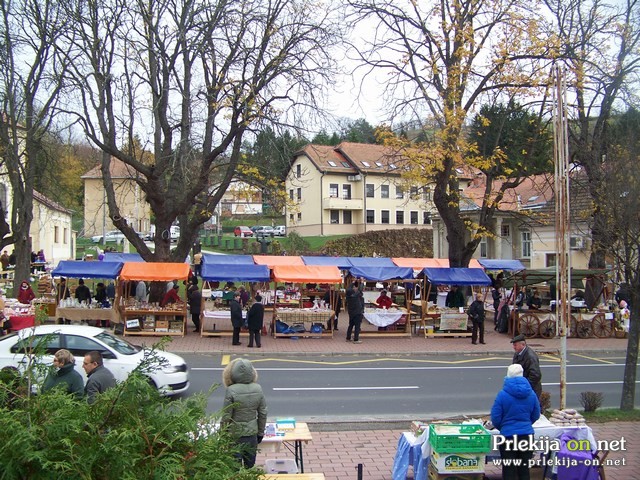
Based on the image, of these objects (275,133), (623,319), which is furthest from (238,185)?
(623,319)

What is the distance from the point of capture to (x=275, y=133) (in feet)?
70.2

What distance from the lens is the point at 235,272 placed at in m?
21.0

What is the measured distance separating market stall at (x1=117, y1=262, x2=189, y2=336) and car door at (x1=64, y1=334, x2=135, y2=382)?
8640 millimetres

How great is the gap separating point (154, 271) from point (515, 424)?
16.0 meters

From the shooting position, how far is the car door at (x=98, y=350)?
11.3m

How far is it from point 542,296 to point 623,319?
5.74 meters

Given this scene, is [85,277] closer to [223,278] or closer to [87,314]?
[87,314]

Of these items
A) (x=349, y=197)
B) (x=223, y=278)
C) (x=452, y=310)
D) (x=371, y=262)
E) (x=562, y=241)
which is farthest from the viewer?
(x=349, y=197)

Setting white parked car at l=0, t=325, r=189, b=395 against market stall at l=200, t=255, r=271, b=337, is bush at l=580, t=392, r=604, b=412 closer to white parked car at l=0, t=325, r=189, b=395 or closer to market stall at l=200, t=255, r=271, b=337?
white parked car at l=0, t=325, r=189, b=395

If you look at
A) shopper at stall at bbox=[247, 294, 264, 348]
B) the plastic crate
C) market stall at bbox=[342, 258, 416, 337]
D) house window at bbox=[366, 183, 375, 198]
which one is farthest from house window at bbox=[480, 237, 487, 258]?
the plastic crate

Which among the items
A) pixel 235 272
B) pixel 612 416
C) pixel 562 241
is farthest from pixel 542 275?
pixel 562 241

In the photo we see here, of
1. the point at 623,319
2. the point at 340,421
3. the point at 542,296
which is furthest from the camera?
the point at 542,296

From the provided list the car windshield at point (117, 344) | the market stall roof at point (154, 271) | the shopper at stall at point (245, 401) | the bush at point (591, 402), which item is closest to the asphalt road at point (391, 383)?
the bush at point (591, 402)

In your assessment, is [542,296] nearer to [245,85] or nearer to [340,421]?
[245,85]
